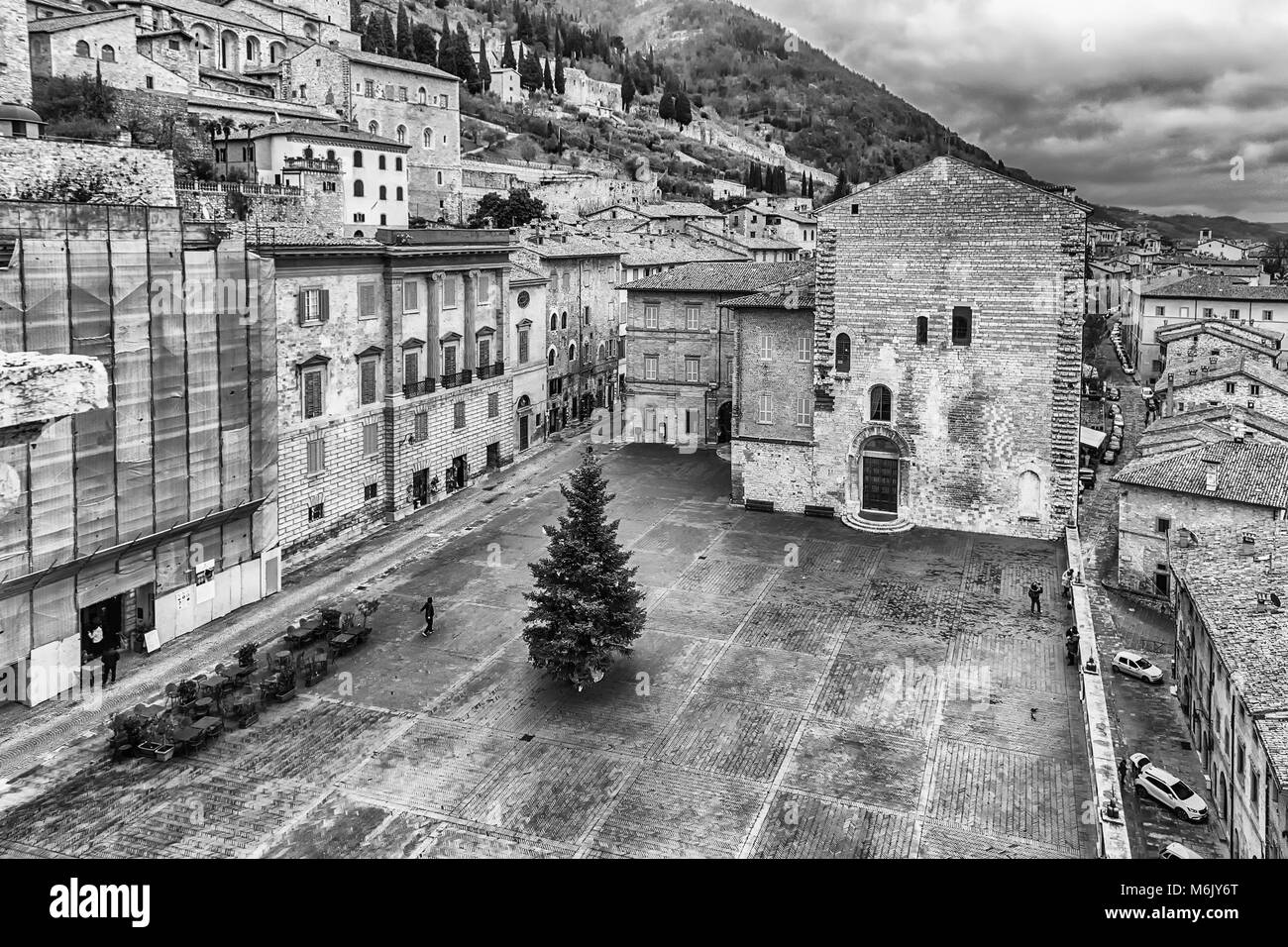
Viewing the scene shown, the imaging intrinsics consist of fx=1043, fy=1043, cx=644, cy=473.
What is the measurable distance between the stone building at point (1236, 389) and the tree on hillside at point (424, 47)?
110750mm

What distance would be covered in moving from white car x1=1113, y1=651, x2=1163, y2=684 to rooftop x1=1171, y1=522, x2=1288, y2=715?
2271mm

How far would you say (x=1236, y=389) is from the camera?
50594mm

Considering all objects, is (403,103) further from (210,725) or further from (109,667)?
(210,725)

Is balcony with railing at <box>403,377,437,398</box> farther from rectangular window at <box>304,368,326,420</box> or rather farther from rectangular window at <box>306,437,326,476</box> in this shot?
rectangular window at <box>306,437,326,476</box>

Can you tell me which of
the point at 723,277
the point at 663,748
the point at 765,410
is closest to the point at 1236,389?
the point at 723,277

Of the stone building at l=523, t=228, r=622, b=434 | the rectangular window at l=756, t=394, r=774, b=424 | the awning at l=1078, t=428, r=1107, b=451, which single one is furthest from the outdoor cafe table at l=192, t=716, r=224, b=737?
the awning at l=1078, t=428, r=1107, b=451

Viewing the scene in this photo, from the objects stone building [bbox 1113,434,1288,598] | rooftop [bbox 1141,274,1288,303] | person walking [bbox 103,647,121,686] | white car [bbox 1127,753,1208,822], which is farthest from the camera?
rooftop [bbox 1141,274,1288,303]

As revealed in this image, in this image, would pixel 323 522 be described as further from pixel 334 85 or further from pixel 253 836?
pixel 334 85

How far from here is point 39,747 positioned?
21.1 metres

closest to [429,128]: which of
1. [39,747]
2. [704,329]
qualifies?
[704,329]

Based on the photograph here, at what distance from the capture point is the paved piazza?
18.1 meters

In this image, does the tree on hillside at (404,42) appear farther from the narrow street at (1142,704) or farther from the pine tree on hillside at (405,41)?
the narrow street at (1142,704)

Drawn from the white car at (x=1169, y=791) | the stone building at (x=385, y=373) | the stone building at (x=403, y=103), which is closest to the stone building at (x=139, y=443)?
the stone building at (x=385, y=373)

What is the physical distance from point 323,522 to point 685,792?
748 inches
